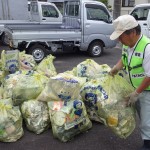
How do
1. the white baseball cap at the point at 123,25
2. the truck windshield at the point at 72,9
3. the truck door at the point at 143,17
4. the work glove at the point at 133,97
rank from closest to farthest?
the white baseball cap at the point at 123,25, the work glove at the point at 133,97, the truck windshield at the point at 72,9, the truck door at the point at 143,17

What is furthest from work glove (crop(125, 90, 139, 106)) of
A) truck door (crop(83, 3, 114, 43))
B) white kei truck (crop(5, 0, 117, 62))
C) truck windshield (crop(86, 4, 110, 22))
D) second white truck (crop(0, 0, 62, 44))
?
second white truck (crop(0, 0, 62, 44))

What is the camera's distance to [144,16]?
9.13 m

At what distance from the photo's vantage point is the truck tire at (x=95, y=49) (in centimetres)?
870

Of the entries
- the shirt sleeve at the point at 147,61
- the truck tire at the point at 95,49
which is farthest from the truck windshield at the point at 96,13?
the shirt sleeve at the point at 147,61

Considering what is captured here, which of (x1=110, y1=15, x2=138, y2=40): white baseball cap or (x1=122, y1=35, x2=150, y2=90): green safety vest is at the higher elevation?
Answer: (x1=110, y1=15, x2=138, y2=40): white baseball cap

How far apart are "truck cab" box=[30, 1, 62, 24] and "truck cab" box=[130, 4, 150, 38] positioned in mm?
3304

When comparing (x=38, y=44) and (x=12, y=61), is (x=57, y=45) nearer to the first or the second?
(x=38, y=44)

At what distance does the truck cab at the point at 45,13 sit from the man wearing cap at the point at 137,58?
8.39 m

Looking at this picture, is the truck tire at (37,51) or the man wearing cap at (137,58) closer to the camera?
the man wearing cap at (137,58)

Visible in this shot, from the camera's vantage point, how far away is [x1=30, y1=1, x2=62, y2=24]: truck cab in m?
10.9

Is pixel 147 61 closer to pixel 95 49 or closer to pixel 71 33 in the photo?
pixel 71 33

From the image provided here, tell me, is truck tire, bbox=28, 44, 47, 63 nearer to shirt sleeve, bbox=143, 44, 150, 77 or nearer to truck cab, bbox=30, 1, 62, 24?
truck cab, bbox=30, 1, 62, 24

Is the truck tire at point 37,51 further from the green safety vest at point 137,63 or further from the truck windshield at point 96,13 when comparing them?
the green safety vest at point 137,63

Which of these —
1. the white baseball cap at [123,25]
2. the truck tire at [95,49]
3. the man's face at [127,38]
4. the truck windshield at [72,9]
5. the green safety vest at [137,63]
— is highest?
the truck windshield at [72,9]
